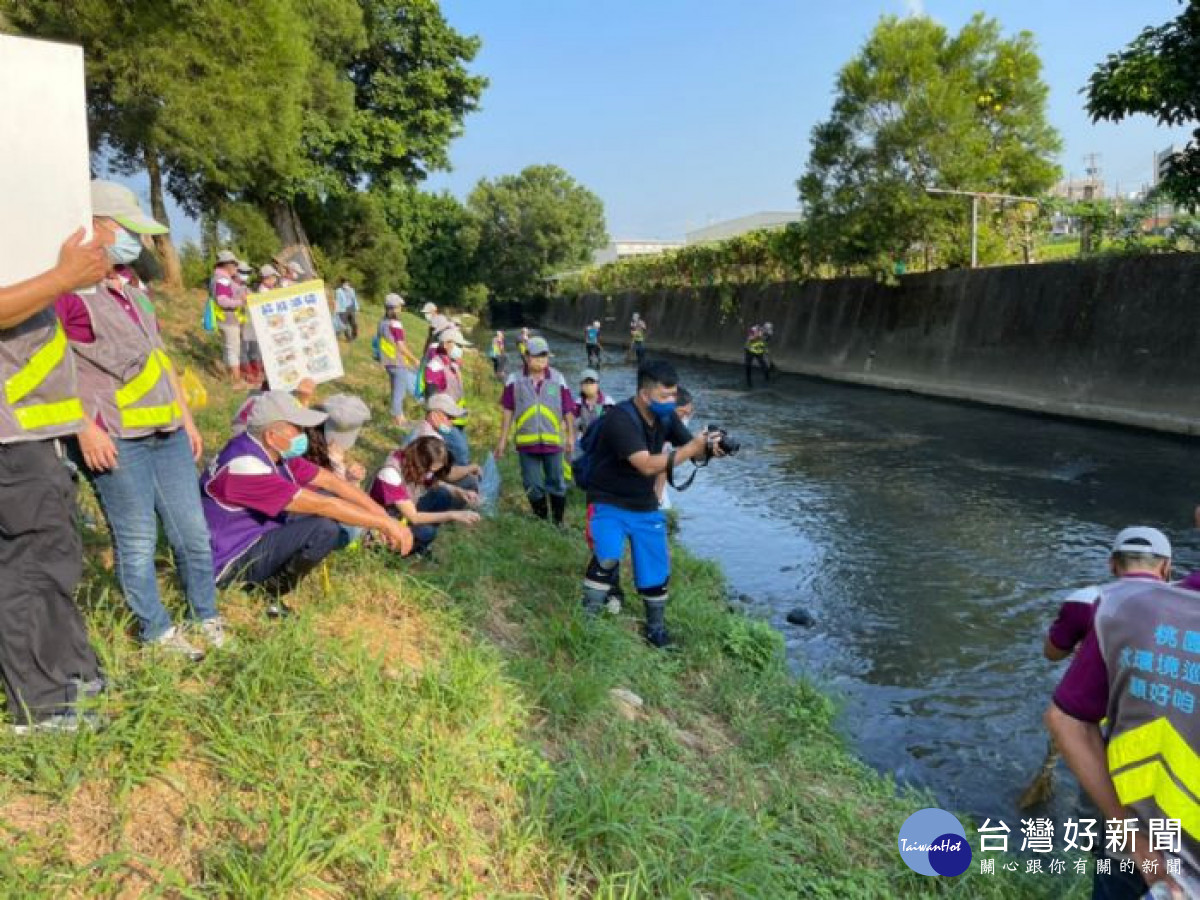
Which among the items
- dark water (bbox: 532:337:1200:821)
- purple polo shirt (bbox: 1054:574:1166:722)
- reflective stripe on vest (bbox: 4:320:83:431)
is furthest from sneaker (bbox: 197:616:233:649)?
dark water (bbox: 532:337:1200:821)

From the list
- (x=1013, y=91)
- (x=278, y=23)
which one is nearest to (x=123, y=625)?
(x=278, y=23)

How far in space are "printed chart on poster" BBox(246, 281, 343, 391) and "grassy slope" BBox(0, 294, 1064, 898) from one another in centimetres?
293

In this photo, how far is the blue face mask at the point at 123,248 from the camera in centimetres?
319

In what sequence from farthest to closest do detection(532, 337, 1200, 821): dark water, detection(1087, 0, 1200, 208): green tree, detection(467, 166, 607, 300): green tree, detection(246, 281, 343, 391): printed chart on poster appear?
detection(467, 166, 607, 300): green tree → detection(1087, 0, 1200, 208): green tree → detection(246, 281, 343, 391): printed chart on poster → detection(532, 337, 1200, 821): dark water

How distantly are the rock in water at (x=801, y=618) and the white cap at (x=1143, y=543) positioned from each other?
3.17m

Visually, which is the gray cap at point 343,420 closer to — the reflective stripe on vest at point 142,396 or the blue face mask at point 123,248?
the reflective stripe on vest at point 142,396

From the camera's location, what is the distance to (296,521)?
391cm

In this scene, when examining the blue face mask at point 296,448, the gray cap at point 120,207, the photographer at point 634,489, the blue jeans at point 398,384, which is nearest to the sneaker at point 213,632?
the blue face mask at point 296,448

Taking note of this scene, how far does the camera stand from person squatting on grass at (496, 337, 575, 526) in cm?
751

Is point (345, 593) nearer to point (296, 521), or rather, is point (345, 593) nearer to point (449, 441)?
point (296, 521)

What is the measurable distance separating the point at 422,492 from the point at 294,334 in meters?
3.08

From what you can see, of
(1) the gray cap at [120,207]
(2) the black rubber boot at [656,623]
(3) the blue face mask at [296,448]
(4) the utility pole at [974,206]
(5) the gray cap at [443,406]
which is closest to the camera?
(1) the gray cap at [120,207]

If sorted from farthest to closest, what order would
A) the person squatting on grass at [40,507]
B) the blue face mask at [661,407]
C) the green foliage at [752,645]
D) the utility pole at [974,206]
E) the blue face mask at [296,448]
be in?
the utility pole at [974,206] → the green foliage at [752,645] → the blue face mask at [661,407] → the blue face mask at [296,448] → the person squatting on grass at [40,507]

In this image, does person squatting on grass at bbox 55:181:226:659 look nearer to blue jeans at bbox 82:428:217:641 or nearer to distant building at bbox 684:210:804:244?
blue jeans at bbox 82:428:217:641
